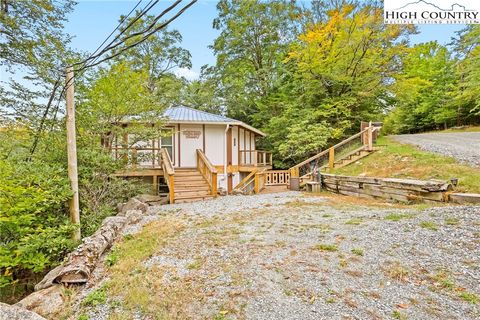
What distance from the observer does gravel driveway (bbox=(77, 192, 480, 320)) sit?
2.38m

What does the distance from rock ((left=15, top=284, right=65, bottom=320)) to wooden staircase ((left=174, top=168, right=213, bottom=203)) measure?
536cm

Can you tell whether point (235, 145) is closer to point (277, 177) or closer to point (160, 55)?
point (277, 177)

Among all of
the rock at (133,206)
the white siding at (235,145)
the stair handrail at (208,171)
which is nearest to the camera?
the rock at (133,206)

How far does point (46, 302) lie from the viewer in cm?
278

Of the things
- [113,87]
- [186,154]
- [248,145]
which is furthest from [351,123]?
[113,87]

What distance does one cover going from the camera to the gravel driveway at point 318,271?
2.38 meters

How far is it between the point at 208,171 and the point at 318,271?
282 inches

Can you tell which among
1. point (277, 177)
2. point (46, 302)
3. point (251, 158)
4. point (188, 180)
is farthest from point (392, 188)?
point (251, 158)

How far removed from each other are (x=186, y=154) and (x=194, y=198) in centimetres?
400

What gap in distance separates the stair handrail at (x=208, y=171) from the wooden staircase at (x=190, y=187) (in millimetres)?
146

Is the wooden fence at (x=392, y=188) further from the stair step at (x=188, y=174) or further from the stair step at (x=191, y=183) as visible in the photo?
the stair step at (x=188, y=174)

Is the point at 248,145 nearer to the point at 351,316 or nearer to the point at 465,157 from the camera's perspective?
the point at 465,157

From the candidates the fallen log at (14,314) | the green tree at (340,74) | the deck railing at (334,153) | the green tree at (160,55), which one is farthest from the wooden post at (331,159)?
the green tree at (160,55)

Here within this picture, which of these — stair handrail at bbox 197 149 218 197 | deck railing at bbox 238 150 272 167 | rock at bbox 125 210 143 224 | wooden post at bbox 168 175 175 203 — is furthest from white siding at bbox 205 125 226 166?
rock at bbox 125 210 143 224
